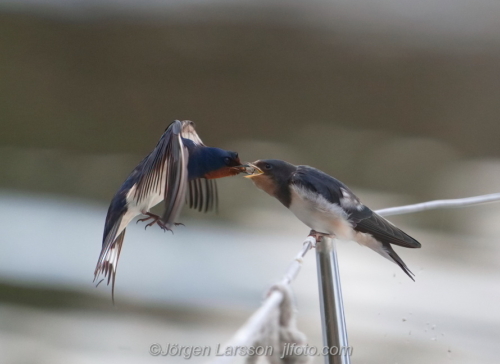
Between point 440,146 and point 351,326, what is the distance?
103cm

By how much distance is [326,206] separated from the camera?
0.84 metres

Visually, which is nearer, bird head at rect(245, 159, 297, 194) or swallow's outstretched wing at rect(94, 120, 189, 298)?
swallow's outstretched wing at rect(94, 120, 189, 298)

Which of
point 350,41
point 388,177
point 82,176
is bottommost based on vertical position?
point 82,176

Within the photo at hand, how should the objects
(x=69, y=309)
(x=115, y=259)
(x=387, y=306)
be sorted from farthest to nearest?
1. (x=69, y=309)
2. (x=387, y=306)
3. (x=115, y=259)

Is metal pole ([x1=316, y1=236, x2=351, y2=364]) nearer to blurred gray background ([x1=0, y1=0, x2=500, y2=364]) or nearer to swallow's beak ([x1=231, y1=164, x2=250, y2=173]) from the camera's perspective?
swallow's beak ([x1=231, y1=164, x2=250, y2=173])

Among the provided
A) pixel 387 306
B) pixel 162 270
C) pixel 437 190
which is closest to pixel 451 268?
pixel 437 190

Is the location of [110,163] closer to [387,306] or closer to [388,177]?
[388,177]

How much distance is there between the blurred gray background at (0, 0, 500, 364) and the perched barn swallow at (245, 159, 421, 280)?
1.42m

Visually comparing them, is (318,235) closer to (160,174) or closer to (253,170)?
(253,170)

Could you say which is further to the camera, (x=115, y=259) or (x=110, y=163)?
(x=110, y=163)

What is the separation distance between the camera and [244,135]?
2.50 m

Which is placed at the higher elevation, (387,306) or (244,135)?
(244,135)

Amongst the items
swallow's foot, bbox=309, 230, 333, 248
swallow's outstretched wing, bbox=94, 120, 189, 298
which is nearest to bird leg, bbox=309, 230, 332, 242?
swallow's foot, bbox=309, 230, 333, 248

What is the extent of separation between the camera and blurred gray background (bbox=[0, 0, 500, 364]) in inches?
92.8
